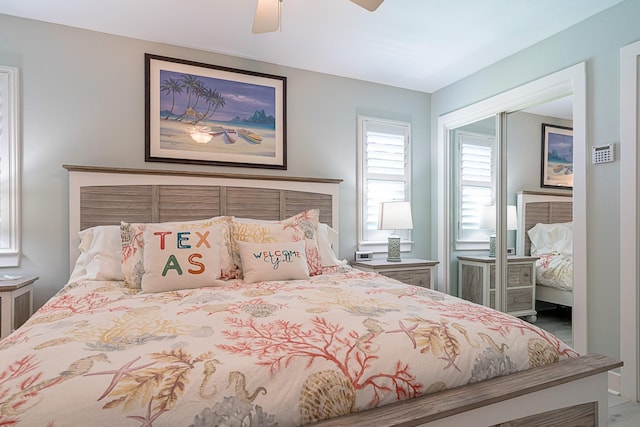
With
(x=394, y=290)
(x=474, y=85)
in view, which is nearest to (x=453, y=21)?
(x=474, y=85)

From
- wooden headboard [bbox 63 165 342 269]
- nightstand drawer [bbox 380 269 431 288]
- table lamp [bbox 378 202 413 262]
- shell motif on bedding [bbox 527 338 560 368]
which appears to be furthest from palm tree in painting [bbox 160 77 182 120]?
shell motif on bedding [bbox 527 338 560 368]

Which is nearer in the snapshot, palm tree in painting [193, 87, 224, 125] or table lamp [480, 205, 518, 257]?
palm tree in painting [193, 87, 224, 125]

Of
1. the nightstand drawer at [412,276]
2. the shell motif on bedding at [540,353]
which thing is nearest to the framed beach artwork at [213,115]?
the nightstand drawer at [412,276]

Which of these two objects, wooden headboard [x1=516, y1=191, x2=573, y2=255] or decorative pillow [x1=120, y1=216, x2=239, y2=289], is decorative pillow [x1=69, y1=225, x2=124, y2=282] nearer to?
decorative pillow [x1=120, y1=216, x2=239, y2=289]

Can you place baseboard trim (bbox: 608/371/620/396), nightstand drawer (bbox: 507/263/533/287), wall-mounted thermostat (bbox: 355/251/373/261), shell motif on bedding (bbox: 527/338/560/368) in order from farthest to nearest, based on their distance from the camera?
wall-mounted thermostat (bbox: 355/251/373/261)
nightstand drawer (bbox: 507/263/533/287)
baseboard trim (bbox: 608/371/620/396)
shell motif on bedding (bbox: 527/338/560/368)

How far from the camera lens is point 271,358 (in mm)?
1034

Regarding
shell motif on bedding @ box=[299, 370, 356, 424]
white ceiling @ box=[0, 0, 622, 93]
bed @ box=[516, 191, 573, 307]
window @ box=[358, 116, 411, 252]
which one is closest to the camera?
shell motif on bedding @ box=[299, 370, 356, 424]

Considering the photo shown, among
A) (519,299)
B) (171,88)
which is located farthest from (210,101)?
(519,299)

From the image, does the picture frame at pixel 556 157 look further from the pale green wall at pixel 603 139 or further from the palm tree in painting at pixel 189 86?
the palm tree in painting at pixel 189 86

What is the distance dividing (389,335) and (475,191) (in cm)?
278

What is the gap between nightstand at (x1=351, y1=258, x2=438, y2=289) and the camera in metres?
3.33

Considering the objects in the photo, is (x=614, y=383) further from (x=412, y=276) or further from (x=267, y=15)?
(x=267, y=15)

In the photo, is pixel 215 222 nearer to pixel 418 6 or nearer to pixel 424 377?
pixel 424 377

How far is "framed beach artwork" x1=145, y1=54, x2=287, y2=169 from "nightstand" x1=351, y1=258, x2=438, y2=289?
122 centimetres
